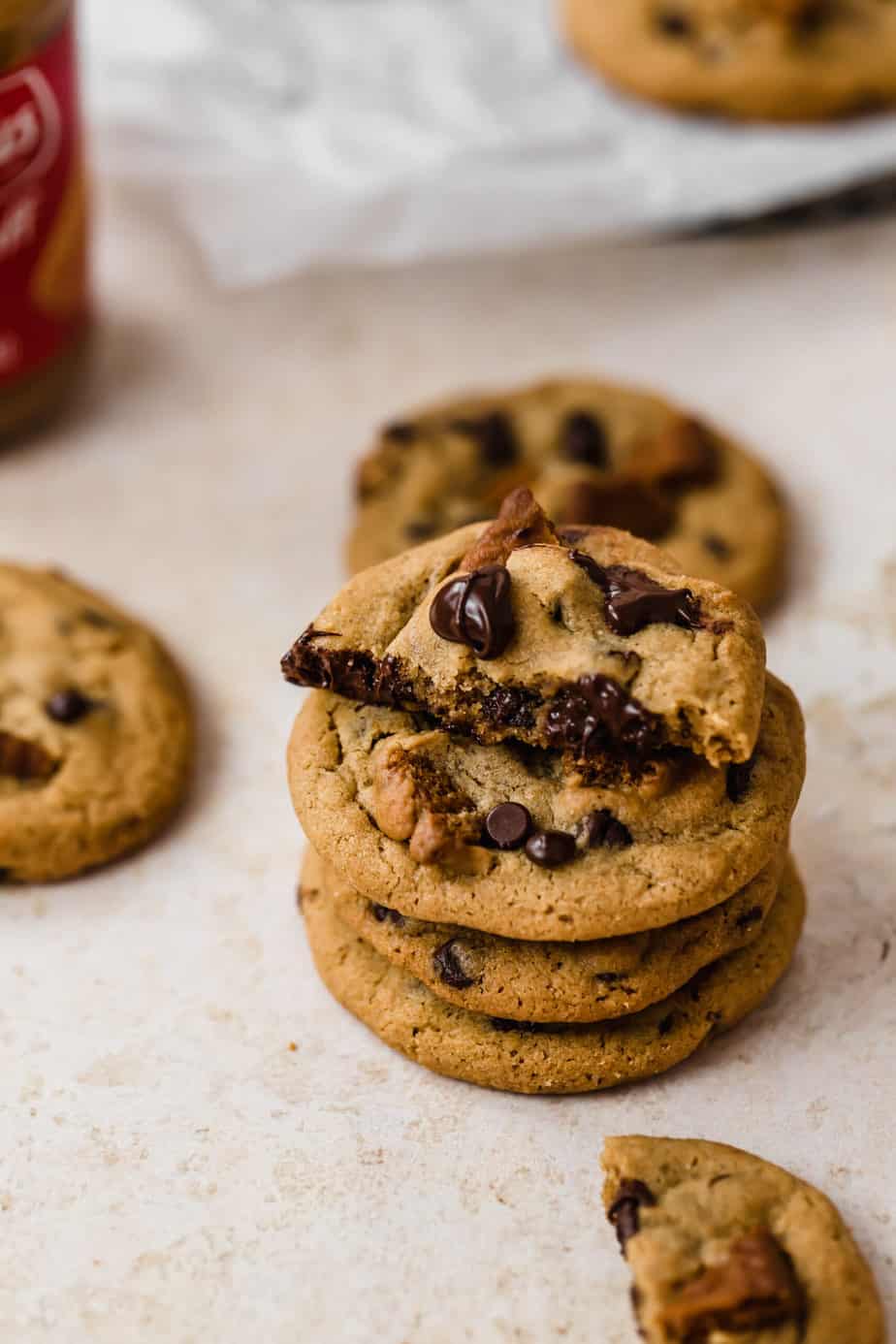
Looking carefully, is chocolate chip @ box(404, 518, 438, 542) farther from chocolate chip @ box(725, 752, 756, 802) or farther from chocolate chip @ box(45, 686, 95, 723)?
chocolate chip @ box(725, 752, 756, 802)

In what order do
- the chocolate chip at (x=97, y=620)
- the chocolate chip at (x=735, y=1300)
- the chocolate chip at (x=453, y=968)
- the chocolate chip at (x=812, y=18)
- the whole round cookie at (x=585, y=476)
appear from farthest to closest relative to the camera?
1. the chocolate chip at (x=812, y=18)
2. the whole round cookie at (x=585, y=476)
3. the chocolate chip at (x=97, y=620)
4. the chocolate chip at (x=453, y=968)
5. the chocolate chip at (x=735, y=1300)

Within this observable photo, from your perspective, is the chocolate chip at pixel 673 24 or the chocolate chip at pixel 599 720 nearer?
the chocolate chip at pixel 599 720

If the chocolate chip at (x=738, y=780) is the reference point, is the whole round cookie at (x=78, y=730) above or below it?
below

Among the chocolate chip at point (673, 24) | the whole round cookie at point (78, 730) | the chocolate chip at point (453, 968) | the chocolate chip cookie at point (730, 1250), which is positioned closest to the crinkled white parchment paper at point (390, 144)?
the chocolate chip at point (673, 24)

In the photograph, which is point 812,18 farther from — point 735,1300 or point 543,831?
point 735,1300

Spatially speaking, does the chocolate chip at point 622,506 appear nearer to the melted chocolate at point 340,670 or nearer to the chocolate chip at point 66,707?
the melted chocolate at point 340,670
